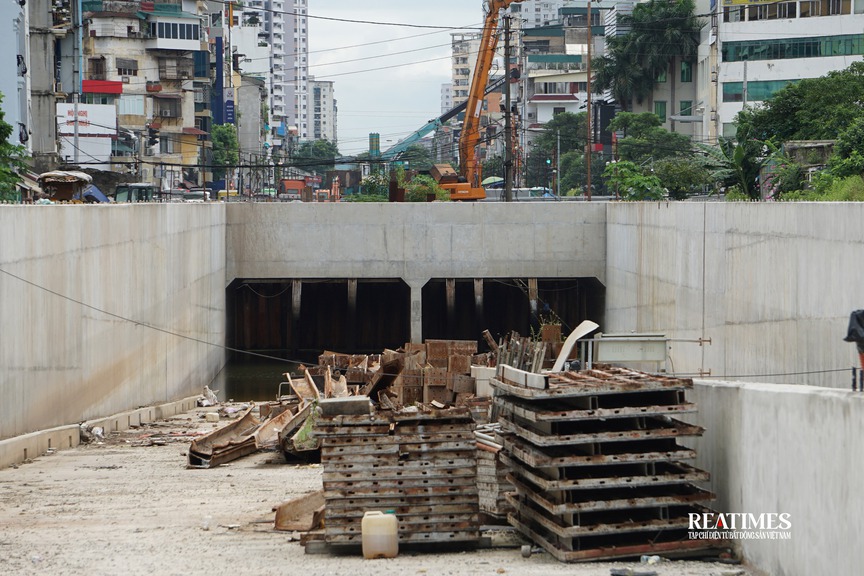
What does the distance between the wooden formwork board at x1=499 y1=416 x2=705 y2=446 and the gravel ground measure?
1052mm

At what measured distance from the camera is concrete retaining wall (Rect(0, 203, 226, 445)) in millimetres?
16719

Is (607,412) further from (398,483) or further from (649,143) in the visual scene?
(649,143)

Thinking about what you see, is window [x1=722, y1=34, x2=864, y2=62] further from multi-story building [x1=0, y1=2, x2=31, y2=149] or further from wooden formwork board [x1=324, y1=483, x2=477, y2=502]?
wooden formwork board [x1=324, y1=483, x2=477, y2=502]

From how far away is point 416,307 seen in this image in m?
40.8

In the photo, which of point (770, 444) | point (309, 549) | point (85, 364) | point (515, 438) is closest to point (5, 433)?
point (85, 364)

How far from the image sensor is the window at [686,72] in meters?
92.1

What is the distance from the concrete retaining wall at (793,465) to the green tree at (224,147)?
105450 mm

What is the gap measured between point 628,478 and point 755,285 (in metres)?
11.1

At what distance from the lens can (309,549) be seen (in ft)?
35.6

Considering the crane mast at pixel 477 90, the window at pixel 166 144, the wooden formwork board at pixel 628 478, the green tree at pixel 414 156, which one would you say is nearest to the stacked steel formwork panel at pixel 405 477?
the wooden formwork board at pixel 628 478

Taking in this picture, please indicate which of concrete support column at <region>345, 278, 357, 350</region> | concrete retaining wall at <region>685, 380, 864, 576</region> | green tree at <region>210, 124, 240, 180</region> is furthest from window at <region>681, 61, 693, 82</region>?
concrete retaining wall at <region>685, 380, 864, 576</region>

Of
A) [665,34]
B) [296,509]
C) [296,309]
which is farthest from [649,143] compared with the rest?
[296,509]

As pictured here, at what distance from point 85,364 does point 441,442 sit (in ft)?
35.3

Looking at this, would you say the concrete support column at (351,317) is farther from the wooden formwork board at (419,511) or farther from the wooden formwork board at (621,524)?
the wooden formwork board at (621,524)
